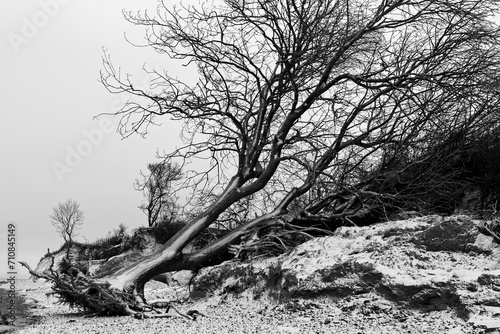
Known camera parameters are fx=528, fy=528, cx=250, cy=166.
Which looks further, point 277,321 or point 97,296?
point 97,296

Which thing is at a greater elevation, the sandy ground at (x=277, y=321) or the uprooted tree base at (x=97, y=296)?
the uprooted tree base at (x=97, y=296)

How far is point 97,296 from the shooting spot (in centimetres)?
773

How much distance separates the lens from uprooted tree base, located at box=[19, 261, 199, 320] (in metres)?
7.54

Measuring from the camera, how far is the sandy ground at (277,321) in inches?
200

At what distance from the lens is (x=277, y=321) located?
582 centimetres

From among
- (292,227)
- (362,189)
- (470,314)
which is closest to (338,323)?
(470,314)

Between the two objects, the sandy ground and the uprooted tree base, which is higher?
the uprooted tree base

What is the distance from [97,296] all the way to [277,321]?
10.4 feet

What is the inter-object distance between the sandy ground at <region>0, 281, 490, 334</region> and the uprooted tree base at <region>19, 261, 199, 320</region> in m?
0.24

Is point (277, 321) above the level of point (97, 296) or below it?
below

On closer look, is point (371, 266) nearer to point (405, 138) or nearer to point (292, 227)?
point (292, 227)

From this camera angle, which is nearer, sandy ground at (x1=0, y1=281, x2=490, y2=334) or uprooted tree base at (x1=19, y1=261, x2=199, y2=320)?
sandy ground at (x1=0, y1=281, x2=490, y2=334)

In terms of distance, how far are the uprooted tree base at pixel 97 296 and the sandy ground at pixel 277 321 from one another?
236 millimetres

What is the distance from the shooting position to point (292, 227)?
8.70 metres
